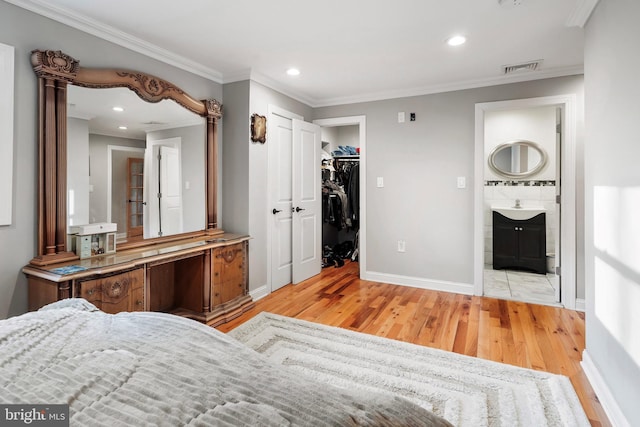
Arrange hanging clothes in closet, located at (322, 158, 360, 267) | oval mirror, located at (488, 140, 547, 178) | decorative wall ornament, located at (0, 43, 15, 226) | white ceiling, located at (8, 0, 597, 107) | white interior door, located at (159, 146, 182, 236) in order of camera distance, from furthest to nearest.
Result: hanging clothes in closet, located at (322, 158, 360, 267) < oval mirror, located at (488, 140, 547, 178) < white interior door, located at (159, 146, 182, 236) < white ceiling, located at (8, 0, 597, 107) < decorative wall ornament, located at (0, 43, 15, 226)

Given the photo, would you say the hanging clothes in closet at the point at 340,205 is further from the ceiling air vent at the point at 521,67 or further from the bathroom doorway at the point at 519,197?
the ceiling air vent at the point at 521,67

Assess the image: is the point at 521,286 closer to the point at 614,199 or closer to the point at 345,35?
the point at 614,199

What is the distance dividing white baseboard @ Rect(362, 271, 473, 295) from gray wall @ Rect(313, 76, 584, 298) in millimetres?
37

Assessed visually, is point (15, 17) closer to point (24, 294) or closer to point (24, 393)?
point (24, 294)

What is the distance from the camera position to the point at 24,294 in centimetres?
200

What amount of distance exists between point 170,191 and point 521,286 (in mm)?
3970

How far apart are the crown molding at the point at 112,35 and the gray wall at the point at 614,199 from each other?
2.97 meters

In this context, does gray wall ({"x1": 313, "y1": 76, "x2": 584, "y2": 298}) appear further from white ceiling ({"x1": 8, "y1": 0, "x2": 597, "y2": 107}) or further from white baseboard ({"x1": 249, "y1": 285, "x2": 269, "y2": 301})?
white baseboard ({"x1": 249, "y1": 285, "x2": 269, "y2": 301})

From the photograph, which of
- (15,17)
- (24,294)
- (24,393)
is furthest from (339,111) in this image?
(24,393)

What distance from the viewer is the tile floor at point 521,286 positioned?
3.49 m

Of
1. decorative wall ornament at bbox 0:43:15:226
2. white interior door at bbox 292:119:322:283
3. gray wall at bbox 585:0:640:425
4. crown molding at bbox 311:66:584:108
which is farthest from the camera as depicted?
white interior door at bbox 292:119:322:283

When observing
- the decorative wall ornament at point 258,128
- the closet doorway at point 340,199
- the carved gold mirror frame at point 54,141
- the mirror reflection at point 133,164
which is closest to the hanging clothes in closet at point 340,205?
the closet doorway at point 340,199

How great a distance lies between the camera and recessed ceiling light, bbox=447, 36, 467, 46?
2548 mm

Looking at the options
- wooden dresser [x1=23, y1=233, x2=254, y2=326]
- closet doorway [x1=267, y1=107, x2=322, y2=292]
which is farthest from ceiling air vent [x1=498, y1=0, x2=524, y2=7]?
wooden dresser [x1=23, y1=233, x2=254, y2=326]
